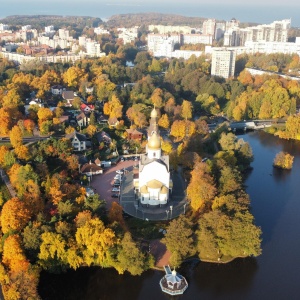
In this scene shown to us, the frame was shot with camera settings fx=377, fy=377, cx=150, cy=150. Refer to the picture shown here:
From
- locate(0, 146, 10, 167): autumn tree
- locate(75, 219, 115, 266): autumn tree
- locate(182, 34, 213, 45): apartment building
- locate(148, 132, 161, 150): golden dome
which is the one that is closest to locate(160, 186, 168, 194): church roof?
locate(148, 132, 161, 150): golden dome

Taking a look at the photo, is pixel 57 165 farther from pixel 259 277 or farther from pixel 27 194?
pixel 259 277

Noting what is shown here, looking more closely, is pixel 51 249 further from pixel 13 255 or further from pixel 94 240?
pixel 94 240

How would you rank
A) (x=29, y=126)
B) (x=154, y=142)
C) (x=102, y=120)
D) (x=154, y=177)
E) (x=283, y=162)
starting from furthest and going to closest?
(x=102, y=120), (x=29, y=126), (x=283, y=162), (x=154, y=177), (x=154, y=142)

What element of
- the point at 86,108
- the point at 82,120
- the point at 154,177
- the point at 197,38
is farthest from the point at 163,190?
the point at 197,38

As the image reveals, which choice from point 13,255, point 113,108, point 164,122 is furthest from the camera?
point 113,108

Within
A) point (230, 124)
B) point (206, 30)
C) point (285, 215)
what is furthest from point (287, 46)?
point (285, 215)

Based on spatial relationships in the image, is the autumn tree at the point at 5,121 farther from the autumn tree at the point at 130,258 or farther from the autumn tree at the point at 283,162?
the autumn tree at the point at 283,162
